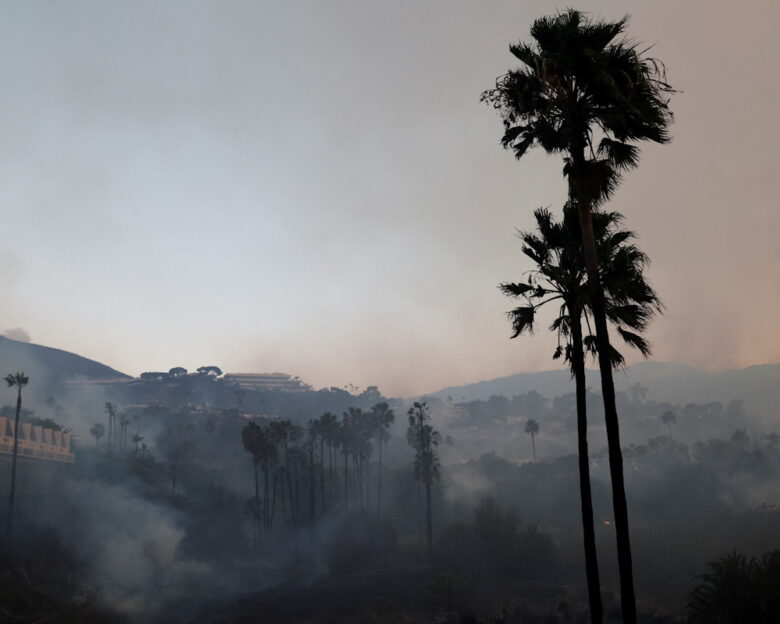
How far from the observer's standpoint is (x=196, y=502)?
12825 cm

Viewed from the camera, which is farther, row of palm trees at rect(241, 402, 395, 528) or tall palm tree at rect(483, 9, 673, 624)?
row of palm trees at rect(241, 402, 395, 528)

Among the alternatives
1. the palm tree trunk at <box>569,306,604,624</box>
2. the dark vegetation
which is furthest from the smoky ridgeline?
the palm tree trunk at <box>569,306,604,624</box>

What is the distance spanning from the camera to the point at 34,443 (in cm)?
9606

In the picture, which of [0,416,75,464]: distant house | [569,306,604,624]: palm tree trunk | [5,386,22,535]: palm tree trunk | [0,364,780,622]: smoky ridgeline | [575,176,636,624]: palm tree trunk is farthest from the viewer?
[0,416,75,464]: distant house

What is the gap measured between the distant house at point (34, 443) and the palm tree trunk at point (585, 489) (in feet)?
293

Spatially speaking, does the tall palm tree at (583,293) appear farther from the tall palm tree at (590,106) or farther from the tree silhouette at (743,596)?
the tree silhouette at (743,596)

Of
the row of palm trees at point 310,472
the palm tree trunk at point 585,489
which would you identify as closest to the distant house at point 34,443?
the row of palm trees at point 310,472

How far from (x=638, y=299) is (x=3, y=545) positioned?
79373 millimetres

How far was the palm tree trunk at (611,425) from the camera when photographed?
13359 mm

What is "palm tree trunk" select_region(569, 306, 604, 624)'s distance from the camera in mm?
16234

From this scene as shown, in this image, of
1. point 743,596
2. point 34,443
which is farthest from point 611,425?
point 34,443

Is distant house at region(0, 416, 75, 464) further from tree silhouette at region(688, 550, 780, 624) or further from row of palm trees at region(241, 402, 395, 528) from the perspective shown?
tree silhouette at region(688, 550, 780, 624)

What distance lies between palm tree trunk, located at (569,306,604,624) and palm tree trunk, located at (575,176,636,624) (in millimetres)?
1746

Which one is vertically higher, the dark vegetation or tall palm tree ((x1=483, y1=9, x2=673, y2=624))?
tall palm tree ((x1=483, y1=9, x2=673, y2=624))
